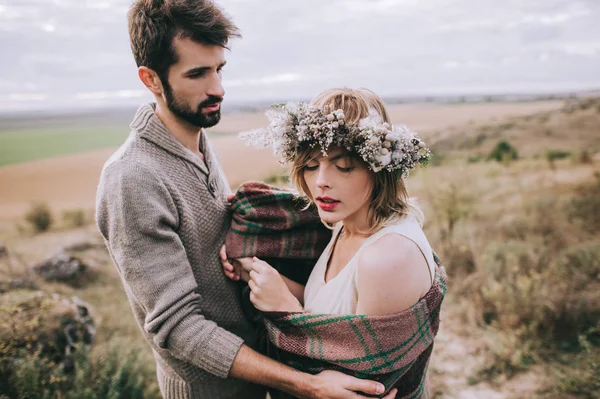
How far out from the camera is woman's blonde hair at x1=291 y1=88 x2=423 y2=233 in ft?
6.18

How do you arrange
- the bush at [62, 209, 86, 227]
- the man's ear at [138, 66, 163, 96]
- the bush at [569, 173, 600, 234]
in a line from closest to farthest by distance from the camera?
the man's ear at [138, 66, 163, 96] < the bush at [569, 173, 600, 234] < the bush at [62, 209, 86, 227]

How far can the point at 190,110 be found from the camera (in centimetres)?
210

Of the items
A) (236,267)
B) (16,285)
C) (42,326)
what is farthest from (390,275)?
(16,285)

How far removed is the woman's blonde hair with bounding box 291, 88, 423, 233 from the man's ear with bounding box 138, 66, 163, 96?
0.84 metres

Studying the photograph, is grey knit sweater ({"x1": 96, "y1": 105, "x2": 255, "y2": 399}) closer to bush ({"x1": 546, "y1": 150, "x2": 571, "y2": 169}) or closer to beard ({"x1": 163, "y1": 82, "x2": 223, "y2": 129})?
beard ({"x1": 163, "y1": 82, "x2": 223, "y2": 129})

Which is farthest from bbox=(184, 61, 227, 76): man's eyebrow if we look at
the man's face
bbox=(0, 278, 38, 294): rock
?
bbox=(0, 278, 38, 294): rock

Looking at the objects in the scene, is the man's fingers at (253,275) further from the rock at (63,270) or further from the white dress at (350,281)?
the rock at (63,270)

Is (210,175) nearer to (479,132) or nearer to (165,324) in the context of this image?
(165,324)

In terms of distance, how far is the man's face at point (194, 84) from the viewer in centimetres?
204

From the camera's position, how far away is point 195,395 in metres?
2.16

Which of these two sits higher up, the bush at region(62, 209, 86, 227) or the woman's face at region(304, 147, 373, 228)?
the woman's face at region(304, 147, 373, 228)

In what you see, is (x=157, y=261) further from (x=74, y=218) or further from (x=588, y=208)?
(x=74, y=218)

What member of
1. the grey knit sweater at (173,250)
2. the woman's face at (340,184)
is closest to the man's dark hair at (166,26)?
the grey knit sweater at (173,250)

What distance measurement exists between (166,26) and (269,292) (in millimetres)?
1441
